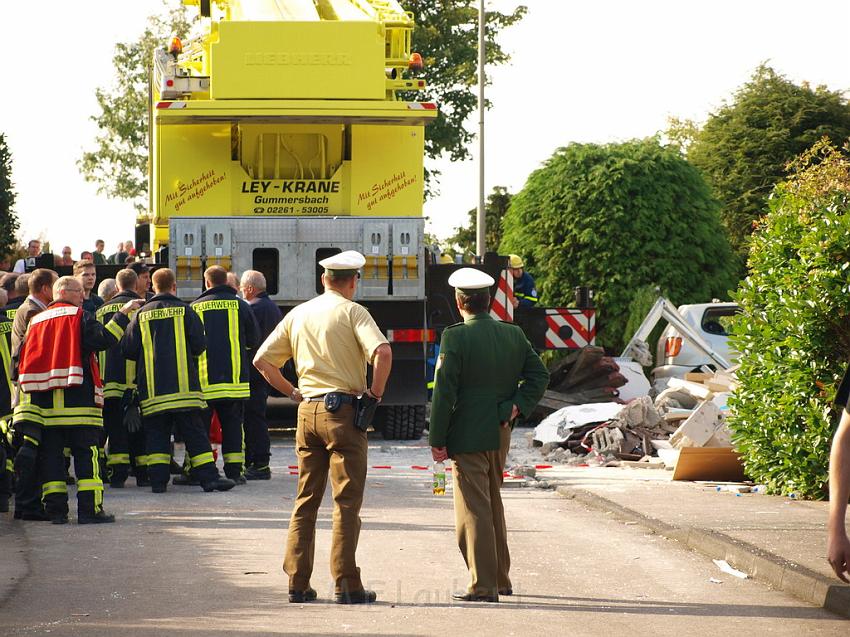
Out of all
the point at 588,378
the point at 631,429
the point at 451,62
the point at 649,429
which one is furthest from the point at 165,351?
the point at 451,62

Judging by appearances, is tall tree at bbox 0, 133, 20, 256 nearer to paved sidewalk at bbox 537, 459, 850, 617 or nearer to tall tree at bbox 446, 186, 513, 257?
tall tree at bbox 446, 186, 513, 257

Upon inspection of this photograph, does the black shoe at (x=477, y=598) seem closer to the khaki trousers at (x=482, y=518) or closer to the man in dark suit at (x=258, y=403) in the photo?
the khaki trousers at (x=482, y=518)

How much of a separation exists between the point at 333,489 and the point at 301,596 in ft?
1.81

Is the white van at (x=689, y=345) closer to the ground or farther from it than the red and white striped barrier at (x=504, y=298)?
closer to the ground

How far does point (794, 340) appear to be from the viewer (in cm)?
1140

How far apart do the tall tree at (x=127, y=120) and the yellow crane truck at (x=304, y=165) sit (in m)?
29.3

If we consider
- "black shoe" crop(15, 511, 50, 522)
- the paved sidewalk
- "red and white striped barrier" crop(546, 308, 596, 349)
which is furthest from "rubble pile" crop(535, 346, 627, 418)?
"black shoe" crop(15, 511, 50, 522)

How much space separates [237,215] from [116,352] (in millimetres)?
4657

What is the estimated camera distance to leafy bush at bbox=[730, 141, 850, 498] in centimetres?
1112

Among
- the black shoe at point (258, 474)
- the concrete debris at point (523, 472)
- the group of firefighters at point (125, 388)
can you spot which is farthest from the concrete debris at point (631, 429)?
the group of firefighters at point (125, 388)

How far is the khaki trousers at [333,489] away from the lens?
788 cm

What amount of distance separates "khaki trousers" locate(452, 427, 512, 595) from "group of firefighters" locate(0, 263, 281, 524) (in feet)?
11.8

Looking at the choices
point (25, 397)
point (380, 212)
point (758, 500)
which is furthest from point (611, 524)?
point (380, 212)

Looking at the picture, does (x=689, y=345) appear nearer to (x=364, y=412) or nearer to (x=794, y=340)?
(x=794, y=340)
